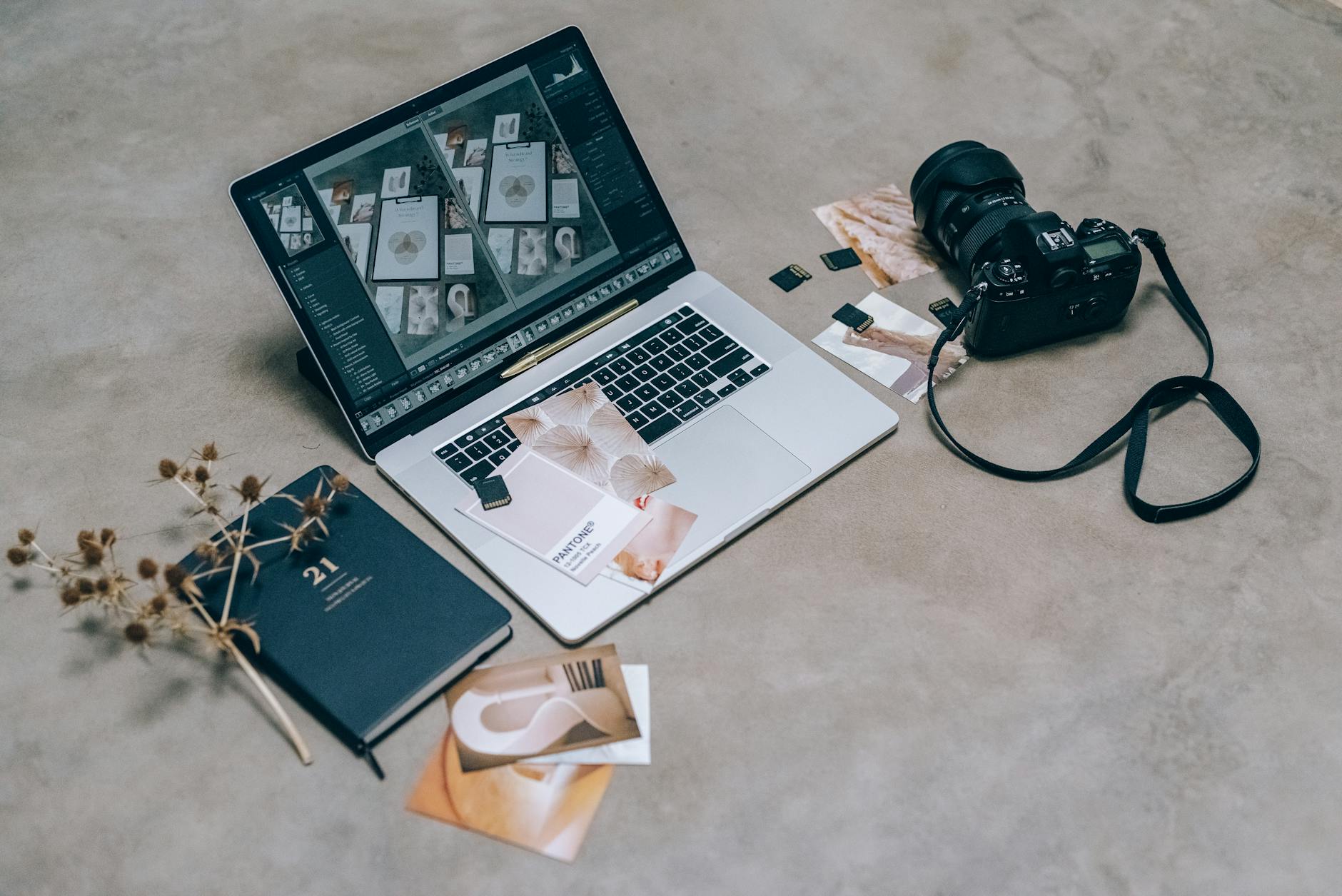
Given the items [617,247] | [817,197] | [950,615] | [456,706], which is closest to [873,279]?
[817,197]

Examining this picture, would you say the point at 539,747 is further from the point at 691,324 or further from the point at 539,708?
the point at 691,324

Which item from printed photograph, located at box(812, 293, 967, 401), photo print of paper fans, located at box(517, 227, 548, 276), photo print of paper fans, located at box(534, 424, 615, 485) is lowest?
printed photograph, located at box(812, 293, 967, 401)

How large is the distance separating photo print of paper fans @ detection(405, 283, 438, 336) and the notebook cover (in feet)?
0.62

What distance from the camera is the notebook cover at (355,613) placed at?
915 millimetres

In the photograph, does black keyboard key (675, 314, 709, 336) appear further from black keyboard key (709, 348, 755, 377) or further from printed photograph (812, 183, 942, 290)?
printed photograph (812, 183, 942, 290)

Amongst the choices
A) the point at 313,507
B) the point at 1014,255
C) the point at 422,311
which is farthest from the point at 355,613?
the point at 1014,255

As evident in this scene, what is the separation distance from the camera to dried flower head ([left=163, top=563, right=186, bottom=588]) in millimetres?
924

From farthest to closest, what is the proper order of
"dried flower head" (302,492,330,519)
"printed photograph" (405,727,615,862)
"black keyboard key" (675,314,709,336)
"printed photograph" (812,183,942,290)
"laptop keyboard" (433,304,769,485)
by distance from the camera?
"printed photograph" (812,183,942,290) → "black keyboard key" (675,314,709,336) → "laptop keyboard" (433,304,769,485) → "dried flower head" (302,492,330,519) → "printed photograph" (405,727,615,862)

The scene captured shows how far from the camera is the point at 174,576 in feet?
3.03

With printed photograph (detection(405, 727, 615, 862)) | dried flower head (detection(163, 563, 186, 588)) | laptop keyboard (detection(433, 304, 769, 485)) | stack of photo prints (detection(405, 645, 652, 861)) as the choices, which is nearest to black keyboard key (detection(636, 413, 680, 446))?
laptop keyboard (detection(433, 304, 769, 485))

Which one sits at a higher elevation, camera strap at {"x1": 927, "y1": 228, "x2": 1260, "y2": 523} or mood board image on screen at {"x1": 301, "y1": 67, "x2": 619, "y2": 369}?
mood board image on screen at {"x1": 301, "y1": 67, "x2": 619, "y2": 369}

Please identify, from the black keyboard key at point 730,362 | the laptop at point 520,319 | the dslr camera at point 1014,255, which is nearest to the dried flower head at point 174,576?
the laptop at point 520,319

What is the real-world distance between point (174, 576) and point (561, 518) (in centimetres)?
36

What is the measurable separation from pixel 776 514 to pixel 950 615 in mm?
201
